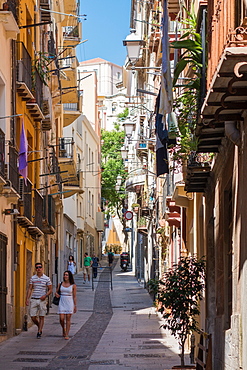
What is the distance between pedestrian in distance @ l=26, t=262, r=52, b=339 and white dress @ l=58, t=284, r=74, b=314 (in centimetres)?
36

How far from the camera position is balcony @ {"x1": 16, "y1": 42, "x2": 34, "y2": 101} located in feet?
68.6

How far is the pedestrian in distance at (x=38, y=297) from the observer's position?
19.9 meters

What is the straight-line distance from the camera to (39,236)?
26.8 metres

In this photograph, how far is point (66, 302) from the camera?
1998 centimetres

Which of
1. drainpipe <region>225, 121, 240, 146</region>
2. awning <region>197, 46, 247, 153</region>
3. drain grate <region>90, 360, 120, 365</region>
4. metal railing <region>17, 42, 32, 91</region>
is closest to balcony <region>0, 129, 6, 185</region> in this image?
metal railing <region>17, 42, 32, 91</region>

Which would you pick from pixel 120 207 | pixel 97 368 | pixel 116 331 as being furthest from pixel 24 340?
pixel 120 207

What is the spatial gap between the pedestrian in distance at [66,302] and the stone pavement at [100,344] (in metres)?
0.35

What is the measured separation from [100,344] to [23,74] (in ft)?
23.7

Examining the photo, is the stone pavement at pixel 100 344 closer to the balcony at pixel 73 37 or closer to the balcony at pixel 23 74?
the balcony at pixel 23 74

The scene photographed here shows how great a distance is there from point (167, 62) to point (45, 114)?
50.9 ft

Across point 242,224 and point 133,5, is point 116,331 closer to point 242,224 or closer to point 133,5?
point 242,224

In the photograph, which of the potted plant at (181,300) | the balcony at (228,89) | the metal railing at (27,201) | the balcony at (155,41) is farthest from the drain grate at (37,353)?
the balcony at (155,41)

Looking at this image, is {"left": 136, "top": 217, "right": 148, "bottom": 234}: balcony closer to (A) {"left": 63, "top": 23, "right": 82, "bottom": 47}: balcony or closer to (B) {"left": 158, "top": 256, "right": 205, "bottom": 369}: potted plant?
(A) {"left": 63, "top": 23, "right": 82, "bottom": 47}: balcony

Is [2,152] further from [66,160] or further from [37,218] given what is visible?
[66,160]
